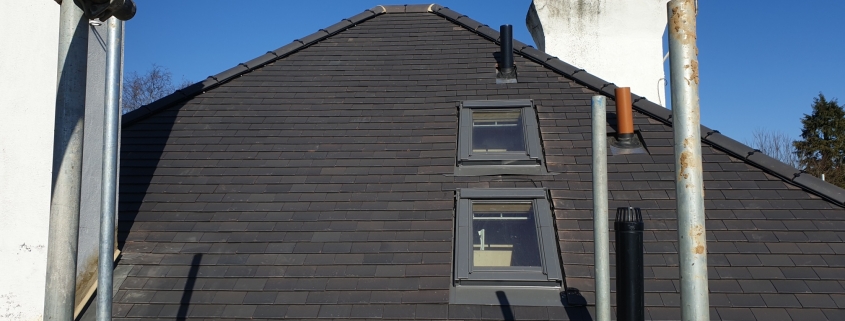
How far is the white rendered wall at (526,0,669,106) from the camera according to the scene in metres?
11.1

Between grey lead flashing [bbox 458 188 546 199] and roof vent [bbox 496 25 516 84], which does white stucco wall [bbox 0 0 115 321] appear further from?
roof vent [bbox 496 25 516 84]

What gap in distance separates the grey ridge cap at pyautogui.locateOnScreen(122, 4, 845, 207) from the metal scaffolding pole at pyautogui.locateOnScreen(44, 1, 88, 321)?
16.6ft

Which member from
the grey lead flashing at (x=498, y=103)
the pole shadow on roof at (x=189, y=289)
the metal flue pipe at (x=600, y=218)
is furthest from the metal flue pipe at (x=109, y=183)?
the grey lead flashing at (x=498, y=103)

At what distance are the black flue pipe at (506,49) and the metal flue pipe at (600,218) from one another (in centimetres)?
439

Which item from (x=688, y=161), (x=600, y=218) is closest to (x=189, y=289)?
(x=600, y=218)

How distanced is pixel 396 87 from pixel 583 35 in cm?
389

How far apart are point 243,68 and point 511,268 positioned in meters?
5.47

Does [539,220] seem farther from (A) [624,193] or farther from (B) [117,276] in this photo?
(B) [117,276]

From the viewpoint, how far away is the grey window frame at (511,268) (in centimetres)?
617

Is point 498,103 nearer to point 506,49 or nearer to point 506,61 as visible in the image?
point 506,61

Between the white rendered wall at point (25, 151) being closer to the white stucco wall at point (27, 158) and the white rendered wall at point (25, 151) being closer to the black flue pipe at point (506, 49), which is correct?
the white stucco wall at point (27, 158)

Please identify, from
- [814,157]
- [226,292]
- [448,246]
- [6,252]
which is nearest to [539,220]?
[448,246]

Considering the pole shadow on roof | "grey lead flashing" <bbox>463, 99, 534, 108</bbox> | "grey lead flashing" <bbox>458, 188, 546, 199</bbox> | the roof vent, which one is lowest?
the pole shadow on roof

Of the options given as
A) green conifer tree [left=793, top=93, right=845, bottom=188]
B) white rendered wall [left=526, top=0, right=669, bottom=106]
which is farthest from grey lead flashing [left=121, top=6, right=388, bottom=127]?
green conifer tree [left=793, top=93, right=845, bottom=188]
